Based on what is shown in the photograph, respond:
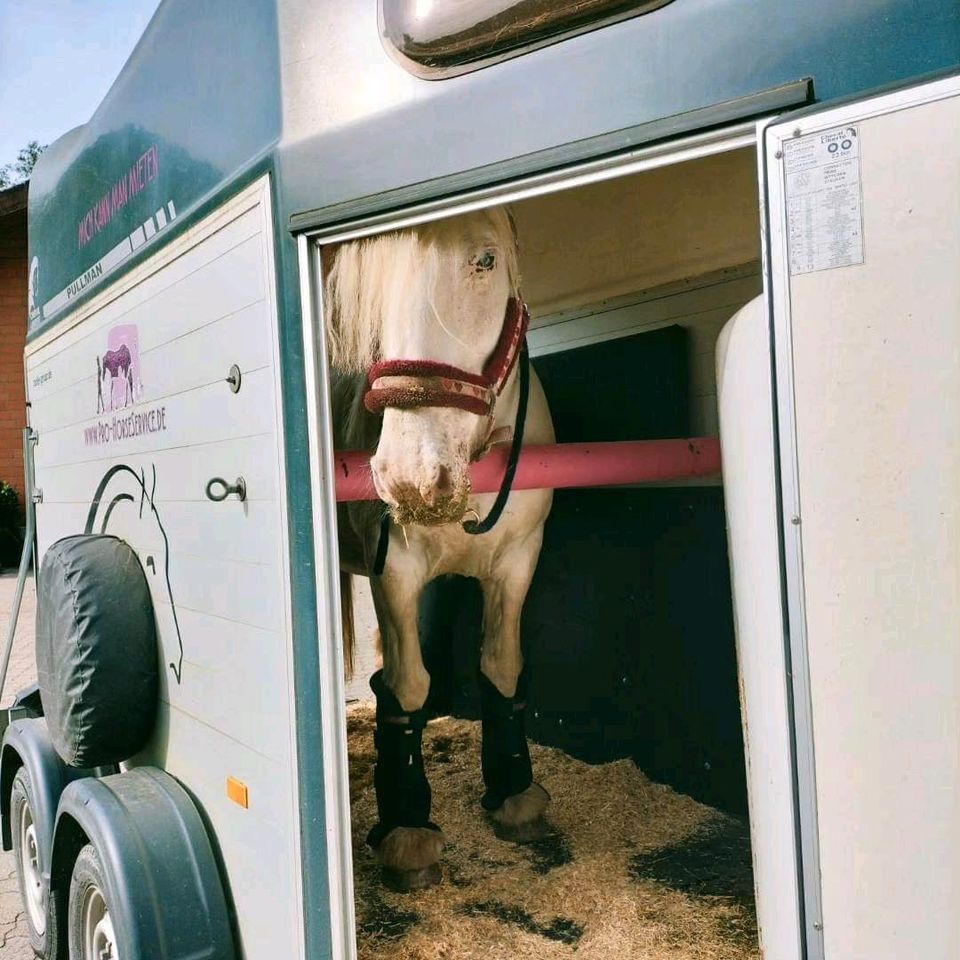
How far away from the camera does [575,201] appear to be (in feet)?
8.82

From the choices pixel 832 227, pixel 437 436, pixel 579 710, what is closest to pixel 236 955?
pixel 437 436

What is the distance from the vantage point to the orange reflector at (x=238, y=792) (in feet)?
5.83

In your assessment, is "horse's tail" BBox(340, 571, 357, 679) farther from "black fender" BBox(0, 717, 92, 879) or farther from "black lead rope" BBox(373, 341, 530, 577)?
"black fender" BBox(0, 717, 92, 879)

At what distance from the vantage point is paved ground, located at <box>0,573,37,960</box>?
2.98 metres

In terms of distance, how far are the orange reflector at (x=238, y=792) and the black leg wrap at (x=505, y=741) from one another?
1.28 m

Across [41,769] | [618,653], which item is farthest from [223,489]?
[618,653]

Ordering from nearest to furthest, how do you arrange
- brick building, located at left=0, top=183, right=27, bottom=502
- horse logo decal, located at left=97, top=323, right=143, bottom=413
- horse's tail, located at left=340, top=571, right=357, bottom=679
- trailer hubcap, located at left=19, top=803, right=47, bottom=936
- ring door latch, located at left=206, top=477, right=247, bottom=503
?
1. ring door latch, located at left=206, top=477, right=247, bottom=503
2. horse logo decal, located at left=97, top=323, right=143, bottom=413
3. trailer hubcap, located at left=19, top=803, right=47, bottom=936
4. horse's tail, located at left=340, top=571, right=357, bottom=679
5. brick building, located at left=0, top=183, right=27, bottom=502

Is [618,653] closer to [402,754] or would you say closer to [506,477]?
[402,754]

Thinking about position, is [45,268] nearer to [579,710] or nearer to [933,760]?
[579,710]

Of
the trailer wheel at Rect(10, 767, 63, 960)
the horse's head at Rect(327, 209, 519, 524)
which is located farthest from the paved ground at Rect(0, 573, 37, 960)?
the horse's head at Rect(327, 209, 519, 524)

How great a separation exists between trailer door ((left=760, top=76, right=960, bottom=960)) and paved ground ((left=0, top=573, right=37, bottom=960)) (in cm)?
290

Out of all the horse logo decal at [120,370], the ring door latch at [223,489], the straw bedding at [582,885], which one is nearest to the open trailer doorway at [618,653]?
the straw bedding at [582,885]

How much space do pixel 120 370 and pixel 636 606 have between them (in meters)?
2.02

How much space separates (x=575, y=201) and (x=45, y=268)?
1887 millimetres
